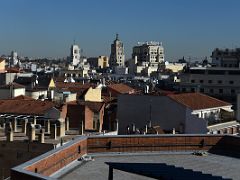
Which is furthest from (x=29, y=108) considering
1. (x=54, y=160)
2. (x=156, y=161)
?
(x=54, y=160)

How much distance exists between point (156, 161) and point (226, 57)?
100821 mm

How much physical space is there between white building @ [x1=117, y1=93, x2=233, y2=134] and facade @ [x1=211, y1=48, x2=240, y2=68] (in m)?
67.4

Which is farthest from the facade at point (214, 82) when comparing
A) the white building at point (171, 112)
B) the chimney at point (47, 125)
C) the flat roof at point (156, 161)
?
the flat roof at point (156, 161)

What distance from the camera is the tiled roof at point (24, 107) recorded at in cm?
4255

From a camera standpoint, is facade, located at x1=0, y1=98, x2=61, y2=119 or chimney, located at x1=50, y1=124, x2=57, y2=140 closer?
chimney, located at x1=50, y1=124, x2=57, y2=140

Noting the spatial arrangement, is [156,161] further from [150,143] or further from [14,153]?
[14,153]

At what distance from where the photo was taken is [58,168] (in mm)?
18875

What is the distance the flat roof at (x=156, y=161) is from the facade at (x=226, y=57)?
299ft

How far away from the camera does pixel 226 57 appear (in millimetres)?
119812

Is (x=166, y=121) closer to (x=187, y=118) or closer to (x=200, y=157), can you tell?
(x=187, y=118)

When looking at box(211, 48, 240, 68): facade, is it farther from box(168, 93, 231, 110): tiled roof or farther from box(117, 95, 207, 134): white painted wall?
box(117, 95, 207, 134): white painted wall

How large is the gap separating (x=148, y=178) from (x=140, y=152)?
5.38m

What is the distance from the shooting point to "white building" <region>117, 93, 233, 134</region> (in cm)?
4294

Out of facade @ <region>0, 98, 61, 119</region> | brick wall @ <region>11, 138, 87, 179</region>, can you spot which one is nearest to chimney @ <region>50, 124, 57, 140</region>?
facade @ <region>0, 98, 61, 119</region>
